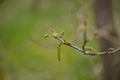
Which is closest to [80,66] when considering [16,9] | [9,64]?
[9,64]

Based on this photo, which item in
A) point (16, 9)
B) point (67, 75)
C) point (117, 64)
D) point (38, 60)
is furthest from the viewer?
point (16, 9)

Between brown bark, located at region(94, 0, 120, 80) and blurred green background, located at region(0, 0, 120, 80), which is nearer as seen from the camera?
brown bark, located at region(94, 0, 120, 80)

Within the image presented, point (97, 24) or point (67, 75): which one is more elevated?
point (97, 24)

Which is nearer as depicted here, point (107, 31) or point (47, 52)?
point (107, 31)

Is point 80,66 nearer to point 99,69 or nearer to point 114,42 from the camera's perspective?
point 99,69

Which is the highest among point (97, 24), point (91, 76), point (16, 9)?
point (16, 9)

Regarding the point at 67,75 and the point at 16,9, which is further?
the point at 16,9

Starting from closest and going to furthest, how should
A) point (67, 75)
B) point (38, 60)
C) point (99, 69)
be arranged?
point (99, 69) < point (67, 75) < point (38, 60)

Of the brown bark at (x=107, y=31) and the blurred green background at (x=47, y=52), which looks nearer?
the brown bark at (x=107, y=31)
